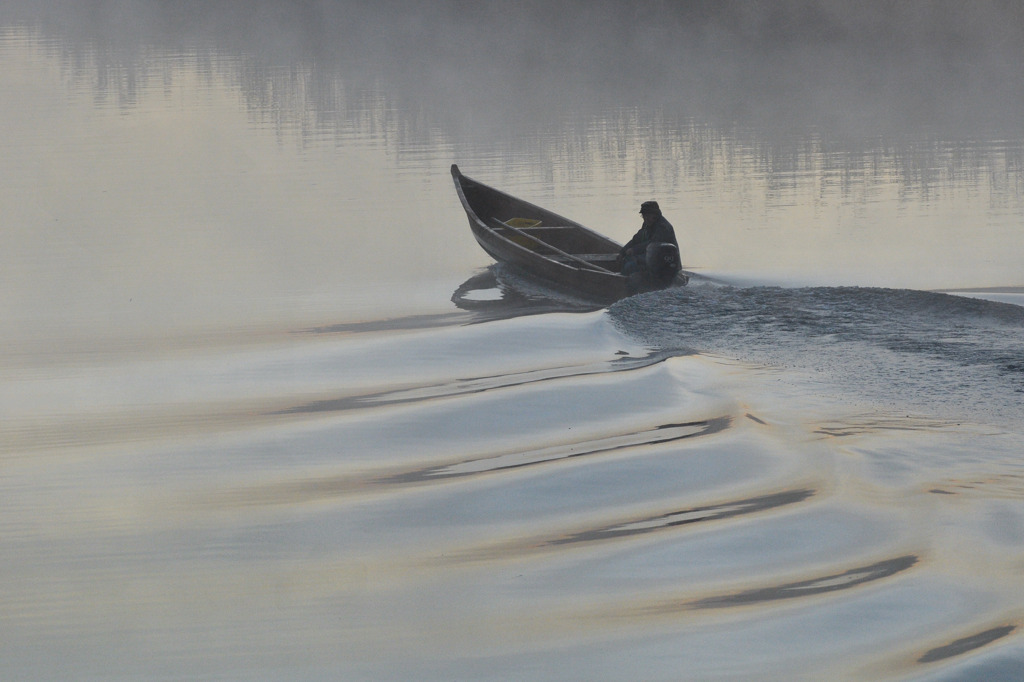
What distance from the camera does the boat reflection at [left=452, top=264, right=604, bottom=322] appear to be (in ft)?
43.2

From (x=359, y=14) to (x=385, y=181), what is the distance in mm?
36875

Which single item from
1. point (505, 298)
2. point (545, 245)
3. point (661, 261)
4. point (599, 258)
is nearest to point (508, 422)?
point (661, 261)

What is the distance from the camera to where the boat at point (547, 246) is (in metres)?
13.1

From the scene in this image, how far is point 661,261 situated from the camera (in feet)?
41.4

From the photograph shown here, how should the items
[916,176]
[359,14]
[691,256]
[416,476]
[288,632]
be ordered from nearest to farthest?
1. [288,632]
2. [416,476]
3. [691,256]
4. [916,176]
5. [359,14]

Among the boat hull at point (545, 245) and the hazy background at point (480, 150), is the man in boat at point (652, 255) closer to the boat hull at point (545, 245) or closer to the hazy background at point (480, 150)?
the boat hull at point (545, 245)

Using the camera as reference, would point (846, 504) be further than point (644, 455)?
No

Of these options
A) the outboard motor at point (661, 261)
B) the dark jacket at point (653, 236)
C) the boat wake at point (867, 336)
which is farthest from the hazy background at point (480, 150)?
the boat wake at point (867, 336)

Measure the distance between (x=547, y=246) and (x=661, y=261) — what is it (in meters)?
2.15

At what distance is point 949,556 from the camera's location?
6473 mm

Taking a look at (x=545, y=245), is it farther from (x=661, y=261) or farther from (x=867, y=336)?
(x=867, y=336)

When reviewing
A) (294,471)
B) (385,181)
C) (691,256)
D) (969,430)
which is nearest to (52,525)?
(294,471)

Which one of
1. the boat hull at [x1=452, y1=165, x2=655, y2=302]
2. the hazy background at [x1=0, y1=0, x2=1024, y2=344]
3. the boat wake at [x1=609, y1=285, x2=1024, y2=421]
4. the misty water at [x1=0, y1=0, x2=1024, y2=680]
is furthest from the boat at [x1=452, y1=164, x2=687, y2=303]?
the hazy background at [x1=0, y1=0, x2=1024, y2=344]

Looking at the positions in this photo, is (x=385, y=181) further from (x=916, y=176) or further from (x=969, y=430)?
(x=969, y=430)
